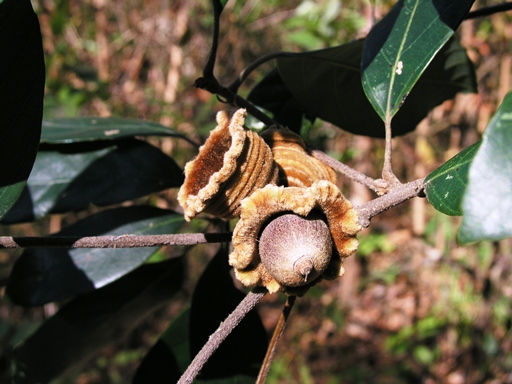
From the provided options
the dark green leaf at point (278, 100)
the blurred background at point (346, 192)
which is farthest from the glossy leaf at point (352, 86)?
the blurred background at point (346, 192)

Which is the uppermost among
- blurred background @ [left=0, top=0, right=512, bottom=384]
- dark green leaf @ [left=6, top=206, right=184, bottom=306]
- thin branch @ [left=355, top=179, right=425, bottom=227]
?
thin branch @ [left=355, top=179, right=425, bottom=227]

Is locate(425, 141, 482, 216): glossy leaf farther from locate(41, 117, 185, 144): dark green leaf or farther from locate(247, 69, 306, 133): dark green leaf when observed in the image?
locate(41, 117, 185, 144): dark green leaf

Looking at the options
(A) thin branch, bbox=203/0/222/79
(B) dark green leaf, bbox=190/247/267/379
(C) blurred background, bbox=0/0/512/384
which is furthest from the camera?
(C) blurred background, bbox=0/0/512/384

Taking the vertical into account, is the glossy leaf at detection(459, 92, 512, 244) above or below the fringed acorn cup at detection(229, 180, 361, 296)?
above

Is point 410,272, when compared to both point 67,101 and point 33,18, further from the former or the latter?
point 33,18

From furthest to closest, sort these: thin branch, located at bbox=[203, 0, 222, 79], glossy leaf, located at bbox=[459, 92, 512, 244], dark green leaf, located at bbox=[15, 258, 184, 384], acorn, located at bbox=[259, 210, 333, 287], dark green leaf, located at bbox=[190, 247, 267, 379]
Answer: dark green leaf, located at bbox=[15, 258, 184, 384] → dark green leaf, located at bbox=[190, 247, 267, 379] → thin branch, located at bbox=[203, 0, 222, 79] → acorn, located at bbox=[259, 210, 333, 287] → glossy leaf, located at bbox=[459, 92, 512, 244]

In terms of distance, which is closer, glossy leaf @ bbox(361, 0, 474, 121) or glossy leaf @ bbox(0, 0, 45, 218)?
glossy leaf @ bbox(0, 0, 45, 218)

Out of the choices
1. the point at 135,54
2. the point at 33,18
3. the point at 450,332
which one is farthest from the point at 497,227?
the point at 135,54

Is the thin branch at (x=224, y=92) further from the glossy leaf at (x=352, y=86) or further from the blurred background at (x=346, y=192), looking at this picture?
the blurred background at (x=346, y=192)

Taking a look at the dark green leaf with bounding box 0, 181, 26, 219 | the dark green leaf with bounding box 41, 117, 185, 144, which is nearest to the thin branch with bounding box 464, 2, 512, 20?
the dark green leaf with bounding box 41, 117, 185, 144
